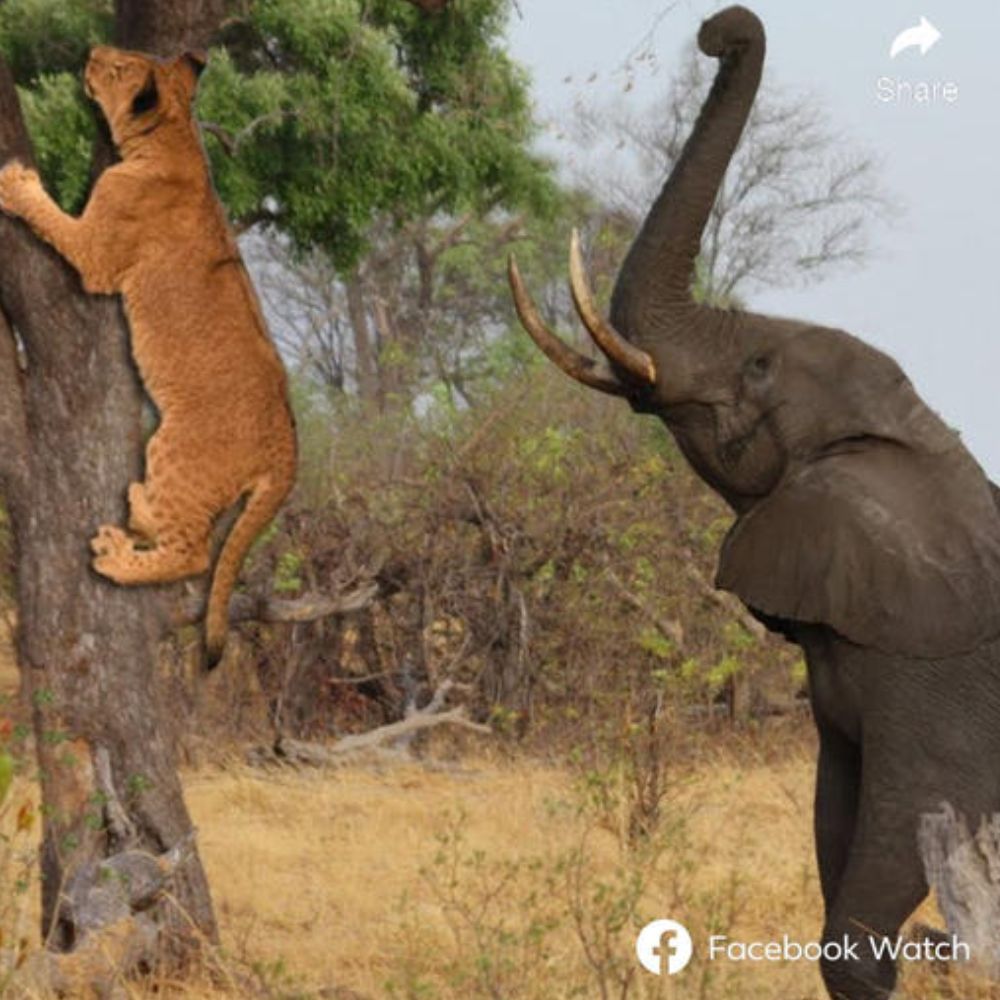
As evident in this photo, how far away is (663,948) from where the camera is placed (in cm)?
711

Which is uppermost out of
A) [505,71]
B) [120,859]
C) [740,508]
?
[505,71]

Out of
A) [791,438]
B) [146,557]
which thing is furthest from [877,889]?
[146,557]

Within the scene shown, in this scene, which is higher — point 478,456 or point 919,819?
point 478,456

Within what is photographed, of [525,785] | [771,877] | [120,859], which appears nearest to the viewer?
[120,859]

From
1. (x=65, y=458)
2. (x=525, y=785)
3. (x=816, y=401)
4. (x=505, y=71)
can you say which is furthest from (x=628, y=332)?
(x=505, y=71)

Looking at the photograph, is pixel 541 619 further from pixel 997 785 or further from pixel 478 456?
pixel 997 785

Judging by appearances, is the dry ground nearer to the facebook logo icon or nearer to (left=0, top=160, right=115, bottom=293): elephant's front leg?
the facebook logo icon

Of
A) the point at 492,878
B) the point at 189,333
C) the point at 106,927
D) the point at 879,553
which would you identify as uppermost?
the point at 189,333

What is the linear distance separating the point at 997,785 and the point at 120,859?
260cm

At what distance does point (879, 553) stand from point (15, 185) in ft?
8.22

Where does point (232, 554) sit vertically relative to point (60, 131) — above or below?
below

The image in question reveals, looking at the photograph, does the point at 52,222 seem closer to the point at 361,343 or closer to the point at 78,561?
the point at 78,561

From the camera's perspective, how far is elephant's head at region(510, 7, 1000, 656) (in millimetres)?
6160

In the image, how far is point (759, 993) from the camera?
7.15m
